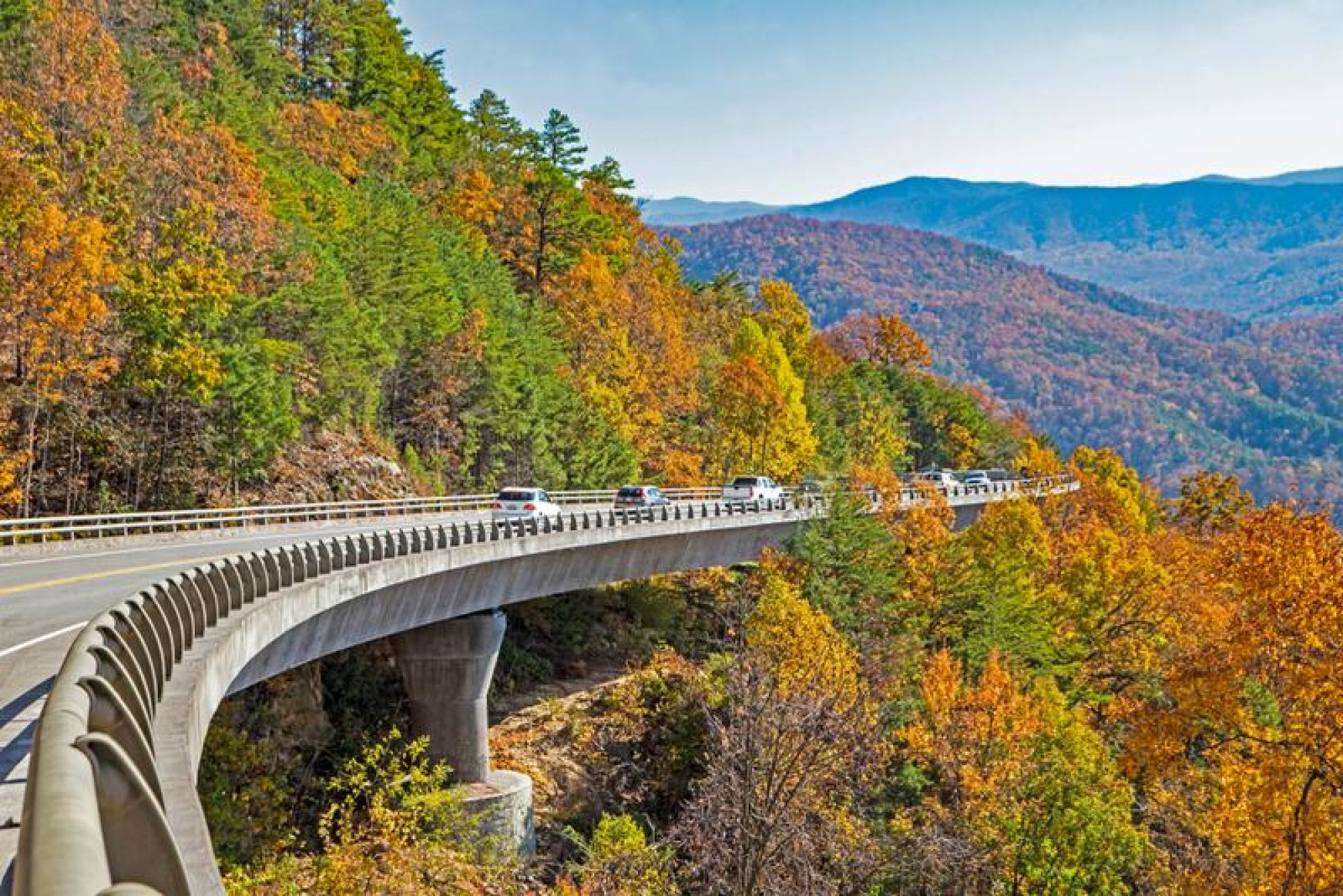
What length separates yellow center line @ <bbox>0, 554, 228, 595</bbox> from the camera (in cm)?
2212

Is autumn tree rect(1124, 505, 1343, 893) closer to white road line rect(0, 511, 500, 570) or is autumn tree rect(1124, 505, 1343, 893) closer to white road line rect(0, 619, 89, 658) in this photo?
white road line rect(0, 619, 89, 658)

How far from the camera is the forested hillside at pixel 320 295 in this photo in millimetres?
40406

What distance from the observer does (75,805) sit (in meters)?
3.46

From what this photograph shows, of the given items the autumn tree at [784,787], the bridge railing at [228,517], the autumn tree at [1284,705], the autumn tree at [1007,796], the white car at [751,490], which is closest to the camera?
the autumn tree at [1284,705]

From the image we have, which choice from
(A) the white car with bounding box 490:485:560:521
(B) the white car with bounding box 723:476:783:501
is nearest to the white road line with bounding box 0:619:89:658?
(A) the white car with bounding box 490:485:560:521

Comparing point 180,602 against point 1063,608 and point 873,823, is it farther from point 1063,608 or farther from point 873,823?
point 1063,608

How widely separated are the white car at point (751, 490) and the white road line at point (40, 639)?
44717mm

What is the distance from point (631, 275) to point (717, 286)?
103 feet

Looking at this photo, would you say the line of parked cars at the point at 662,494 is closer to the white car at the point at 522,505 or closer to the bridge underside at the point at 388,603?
the white car at the point at 522,505

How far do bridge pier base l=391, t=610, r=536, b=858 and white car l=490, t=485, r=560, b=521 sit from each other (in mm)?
12487

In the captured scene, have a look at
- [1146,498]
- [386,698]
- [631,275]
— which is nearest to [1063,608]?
[386,698]

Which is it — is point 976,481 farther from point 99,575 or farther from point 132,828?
point 132,828

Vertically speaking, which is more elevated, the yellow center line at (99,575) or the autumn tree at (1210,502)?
the yellow center line at (99,575)

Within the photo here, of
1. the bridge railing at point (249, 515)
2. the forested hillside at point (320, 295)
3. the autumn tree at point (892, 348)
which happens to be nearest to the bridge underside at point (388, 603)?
the bridge railing at point (249, 515)
